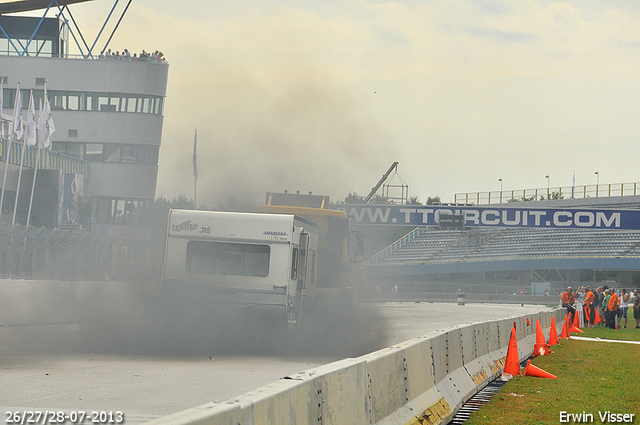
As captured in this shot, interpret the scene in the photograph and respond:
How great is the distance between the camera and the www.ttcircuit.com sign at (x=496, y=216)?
6038 centimetres

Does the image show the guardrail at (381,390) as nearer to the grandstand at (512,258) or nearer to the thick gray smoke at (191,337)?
the thick gray smoke at (191,337)

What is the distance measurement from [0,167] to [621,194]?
55.4 metres

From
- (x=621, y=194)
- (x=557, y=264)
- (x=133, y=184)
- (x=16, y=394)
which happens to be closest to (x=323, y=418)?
(x=16, y=394)

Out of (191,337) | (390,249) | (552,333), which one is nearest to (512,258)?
(390,249)

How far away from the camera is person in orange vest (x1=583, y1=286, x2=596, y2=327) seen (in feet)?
111

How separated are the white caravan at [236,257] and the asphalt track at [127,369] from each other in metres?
1.09

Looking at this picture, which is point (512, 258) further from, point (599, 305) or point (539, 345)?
point (539, 345)

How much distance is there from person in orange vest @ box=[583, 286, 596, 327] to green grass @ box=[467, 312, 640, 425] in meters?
15.4

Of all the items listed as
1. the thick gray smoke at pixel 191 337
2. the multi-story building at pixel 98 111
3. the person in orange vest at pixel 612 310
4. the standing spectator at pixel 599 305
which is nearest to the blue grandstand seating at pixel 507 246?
the multi-story building at pixel 98 111

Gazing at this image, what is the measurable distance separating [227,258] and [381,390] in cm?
929

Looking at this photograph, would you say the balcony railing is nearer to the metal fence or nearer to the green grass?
the metal fence

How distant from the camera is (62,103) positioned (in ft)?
203

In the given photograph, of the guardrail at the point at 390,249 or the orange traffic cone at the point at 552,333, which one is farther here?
the guardrail at the point at 390,249

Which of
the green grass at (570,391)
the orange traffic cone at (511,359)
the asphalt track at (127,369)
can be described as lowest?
the asphalt track at (127,369)
